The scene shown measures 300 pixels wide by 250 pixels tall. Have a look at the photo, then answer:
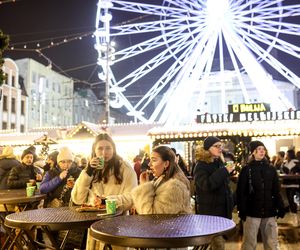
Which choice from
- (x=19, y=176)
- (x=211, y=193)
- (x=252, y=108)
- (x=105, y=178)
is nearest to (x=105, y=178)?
(x=105, y=178)

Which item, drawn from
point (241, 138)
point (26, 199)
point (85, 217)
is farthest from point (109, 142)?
point (241, 138)

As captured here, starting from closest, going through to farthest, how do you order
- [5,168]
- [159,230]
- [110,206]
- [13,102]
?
[159,230] < [110,206] < [5,168] < [13,102]

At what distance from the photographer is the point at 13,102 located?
131 ft

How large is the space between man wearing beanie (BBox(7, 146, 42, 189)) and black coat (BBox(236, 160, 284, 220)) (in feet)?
11.6

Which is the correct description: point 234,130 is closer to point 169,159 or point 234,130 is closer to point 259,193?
point 259,193

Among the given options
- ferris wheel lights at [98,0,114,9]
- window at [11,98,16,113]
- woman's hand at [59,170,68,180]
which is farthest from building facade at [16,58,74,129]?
woman's hand at [59,170,68,180]

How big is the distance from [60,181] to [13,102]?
36.3 metres

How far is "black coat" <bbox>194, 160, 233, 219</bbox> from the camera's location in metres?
5.12

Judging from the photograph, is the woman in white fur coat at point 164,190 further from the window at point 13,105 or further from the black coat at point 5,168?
the window at point 13,105

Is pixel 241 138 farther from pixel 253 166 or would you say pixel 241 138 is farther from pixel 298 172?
pixel 253 166

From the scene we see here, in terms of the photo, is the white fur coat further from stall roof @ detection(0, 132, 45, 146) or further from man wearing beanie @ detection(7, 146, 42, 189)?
stall roof @ detection(0, 132, 45, 146)

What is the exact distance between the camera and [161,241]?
9.52 ft

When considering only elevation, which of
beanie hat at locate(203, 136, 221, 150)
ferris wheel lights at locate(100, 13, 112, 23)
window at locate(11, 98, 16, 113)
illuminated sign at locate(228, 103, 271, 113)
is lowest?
beanie hat at locate(203, 136, 221, 150)

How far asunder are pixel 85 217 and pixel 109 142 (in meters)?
1.09
